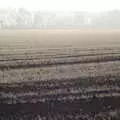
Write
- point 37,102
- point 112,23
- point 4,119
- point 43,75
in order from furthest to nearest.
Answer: point 112,23
point 43,75
point 37,102
point 4,119

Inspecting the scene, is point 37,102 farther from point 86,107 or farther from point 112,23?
point 112,23

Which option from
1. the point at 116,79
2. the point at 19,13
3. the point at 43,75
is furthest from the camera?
the point at 19,13

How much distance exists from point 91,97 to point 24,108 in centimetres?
272

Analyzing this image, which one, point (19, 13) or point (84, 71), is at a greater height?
point (19, 13)

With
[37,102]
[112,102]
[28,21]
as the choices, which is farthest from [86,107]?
[28,21]

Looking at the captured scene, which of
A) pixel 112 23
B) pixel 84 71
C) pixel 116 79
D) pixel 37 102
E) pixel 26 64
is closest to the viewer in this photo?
pixel 37 102

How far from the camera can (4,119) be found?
8.62 metres

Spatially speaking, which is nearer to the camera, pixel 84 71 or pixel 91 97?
pixel 91 97

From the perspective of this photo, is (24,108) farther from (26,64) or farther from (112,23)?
(112,23)

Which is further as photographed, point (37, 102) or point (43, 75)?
point (43, 75)

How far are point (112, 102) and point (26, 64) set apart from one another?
11.0 metres

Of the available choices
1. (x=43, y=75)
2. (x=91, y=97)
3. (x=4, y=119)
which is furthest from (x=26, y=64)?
(x=4, y=119)

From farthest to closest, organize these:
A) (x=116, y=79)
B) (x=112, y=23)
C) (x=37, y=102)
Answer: (x=112, y=23)
(x=116, y=79)
(x=37, y=102)

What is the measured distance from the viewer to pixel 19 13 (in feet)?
577
